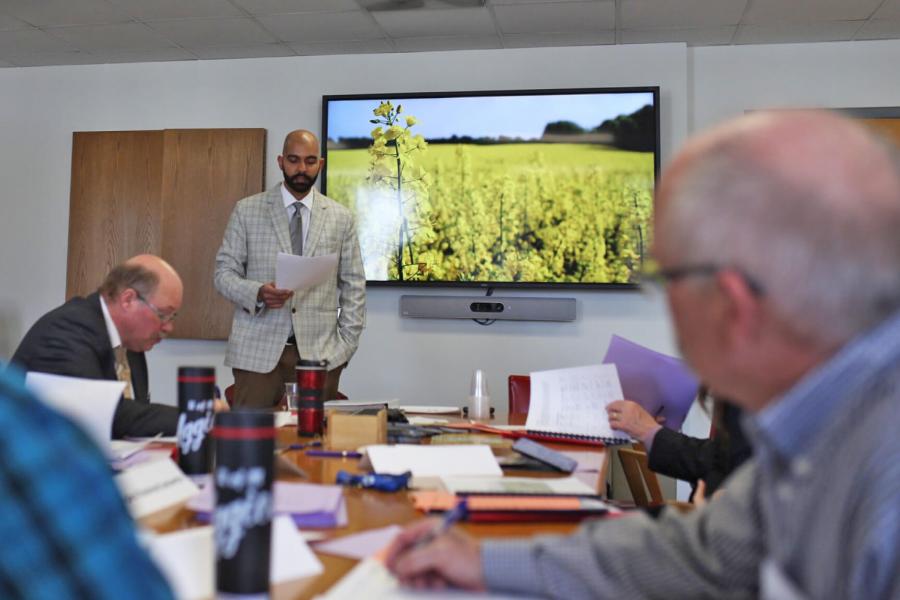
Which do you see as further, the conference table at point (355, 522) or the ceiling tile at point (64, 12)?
the ceiling tile at point (64, 12)

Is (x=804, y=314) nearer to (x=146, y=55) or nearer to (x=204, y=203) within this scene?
(x=204, y=203)

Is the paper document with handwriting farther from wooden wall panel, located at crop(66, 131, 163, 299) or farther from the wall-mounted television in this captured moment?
wooden wall panel, located at crop(66, 131, 163, 299)

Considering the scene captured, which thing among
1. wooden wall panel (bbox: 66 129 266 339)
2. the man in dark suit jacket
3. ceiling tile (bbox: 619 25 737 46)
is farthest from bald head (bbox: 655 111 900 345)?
wooden wall panel (bbox: 66 129 266 339)

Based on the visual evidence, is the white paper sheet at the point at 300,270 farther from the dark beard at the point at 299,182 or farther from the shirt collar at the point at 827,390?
the shirt collar at the point at 827,390

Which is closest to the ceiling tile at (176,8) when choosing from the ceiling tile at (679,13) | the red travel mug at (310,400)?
the ceiling tile at (679,13)

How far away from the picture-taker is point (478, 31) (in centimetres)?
455

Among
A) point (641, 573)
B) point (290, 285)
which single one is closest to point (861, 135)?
point (641, 573)

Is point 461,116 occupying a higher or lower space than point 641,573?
higher

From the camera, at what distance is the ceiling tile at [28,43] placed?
186 inches

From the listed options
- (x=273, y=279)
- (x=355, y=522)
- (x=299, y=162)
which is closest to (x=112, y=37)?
(x=299, y=162)

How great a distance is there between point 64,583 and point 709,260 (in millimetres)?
538

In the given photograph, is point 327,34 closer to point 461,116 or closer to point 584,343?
point 461,116

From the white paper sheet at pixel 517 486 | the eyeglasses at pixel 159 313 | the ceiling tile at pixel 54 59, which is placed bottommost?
the white paper sheet at pixel 517 486

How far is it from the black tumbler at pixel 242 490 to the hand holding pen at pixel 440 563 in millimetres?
188
